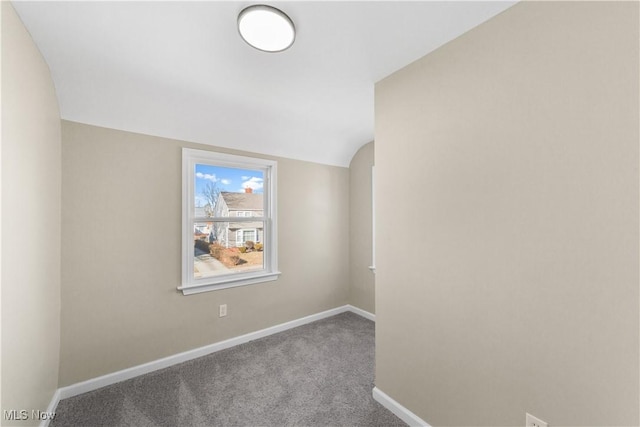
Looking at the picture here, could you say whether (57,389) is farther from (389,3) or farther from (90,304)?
(389,3)

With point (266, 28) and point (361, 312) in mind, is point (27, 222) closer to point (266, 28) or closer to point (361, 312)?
point (266, 28)

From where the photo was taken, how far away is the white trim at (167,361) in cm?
196

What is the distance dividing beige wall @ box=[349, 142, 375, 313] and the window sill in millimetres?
1175

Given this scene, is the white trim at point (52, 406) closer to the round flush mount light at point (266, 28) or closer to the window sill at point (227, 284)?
the window sill at point (227, 284)

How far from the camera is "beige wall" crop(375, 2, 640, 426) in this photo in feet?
3.20

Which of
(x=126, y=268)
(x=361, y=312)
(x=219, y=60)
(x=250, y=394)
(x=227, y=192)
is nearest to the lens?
(x=219, y=60)

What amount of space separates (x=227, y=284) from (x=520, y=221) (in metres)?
2.49

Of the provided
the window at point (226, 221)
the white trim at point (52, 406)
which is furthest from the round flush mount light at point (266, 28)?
the white trim at point (52, 406)

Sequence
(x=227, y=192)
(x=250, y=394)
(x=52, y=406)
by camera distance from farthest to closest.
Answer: (x=227, y=192)
(x=250, y=394)
(x=52, y=406)

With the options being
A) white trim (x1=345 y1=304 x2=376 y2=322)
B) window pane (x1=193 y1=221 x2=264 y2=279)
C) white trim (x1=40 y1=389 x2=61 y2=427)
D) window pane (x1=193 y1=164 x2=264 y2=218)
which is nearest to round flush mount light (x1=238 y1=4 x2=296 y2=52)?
window pane (x1=193 y1=164 x2=264 y2=218)

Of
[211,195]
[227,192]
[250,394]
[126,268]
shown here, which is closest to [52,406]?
[126,268]

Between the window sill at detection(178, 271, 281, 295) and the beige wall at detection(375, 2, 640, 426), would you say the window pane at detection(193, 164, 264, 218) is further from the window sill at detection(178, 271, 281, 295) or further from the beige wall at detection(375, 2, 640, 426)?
the beige wall at detection(375, 2, 640, 426)

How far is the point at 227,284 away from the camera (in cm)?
269

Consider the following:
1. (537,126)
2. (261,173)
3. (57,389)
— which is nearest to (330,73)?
(537,126)
